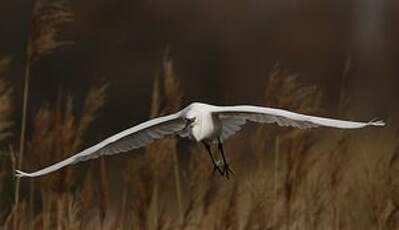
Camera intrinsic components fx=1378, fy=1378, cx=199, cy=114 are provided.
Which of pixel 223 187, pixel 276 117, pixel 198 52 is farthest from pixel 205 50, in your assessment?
pixel 276 117

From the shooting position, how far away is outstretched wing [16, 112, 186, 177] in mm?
3490

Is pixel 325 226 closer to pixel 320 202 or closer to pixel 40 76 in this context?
pixel 320 202

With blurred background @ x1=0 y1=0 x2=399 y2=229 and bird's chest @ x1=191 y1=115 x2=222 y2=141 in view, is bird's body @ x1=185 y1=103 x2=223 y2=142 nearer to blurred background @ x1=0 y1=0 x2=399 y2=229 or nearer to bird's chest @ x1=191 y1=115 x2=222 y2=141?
bird's chest @ x1=191 y1=115 x2=222 y2=141

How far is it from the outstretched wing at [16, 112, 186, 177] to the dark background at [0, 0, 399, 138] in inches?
177

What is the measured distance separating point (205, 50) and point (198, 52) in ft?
0.21

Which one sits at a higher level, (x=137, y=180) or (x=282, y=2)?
(x=282, y=2)

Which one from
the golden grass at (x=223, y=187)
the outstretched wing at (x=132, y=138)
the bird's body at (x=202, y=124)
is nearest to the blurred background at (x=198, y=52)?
the golden grass at (x=223, y=187)

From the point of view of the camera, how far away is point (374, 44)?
12023mm

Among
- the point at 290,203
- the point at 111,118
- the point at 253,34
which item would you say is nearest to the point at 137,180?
the point at 290,203

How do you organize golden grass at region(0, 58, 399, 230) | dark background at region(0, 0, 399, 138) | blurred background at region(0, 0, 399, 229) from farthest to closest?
dark background at region(0, 0, 399, 138) < blurred background at region(0, 0, 399, 229) < golden grass at region(0, 58, 399, 230)

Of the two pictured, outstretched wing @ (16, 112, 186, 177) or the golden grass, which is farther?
the golden grass

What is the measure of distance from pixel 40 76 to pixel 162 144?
5.43m

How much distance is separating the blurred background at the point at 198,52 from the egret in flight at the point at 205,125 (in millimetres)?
4219

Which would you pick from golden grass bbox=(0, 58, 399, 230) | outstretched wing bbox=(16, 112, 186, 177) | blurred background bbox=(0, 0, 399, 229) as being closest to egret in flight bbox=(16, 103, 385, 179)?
outstretched wing bbox=(16, 112, 186, 177)
